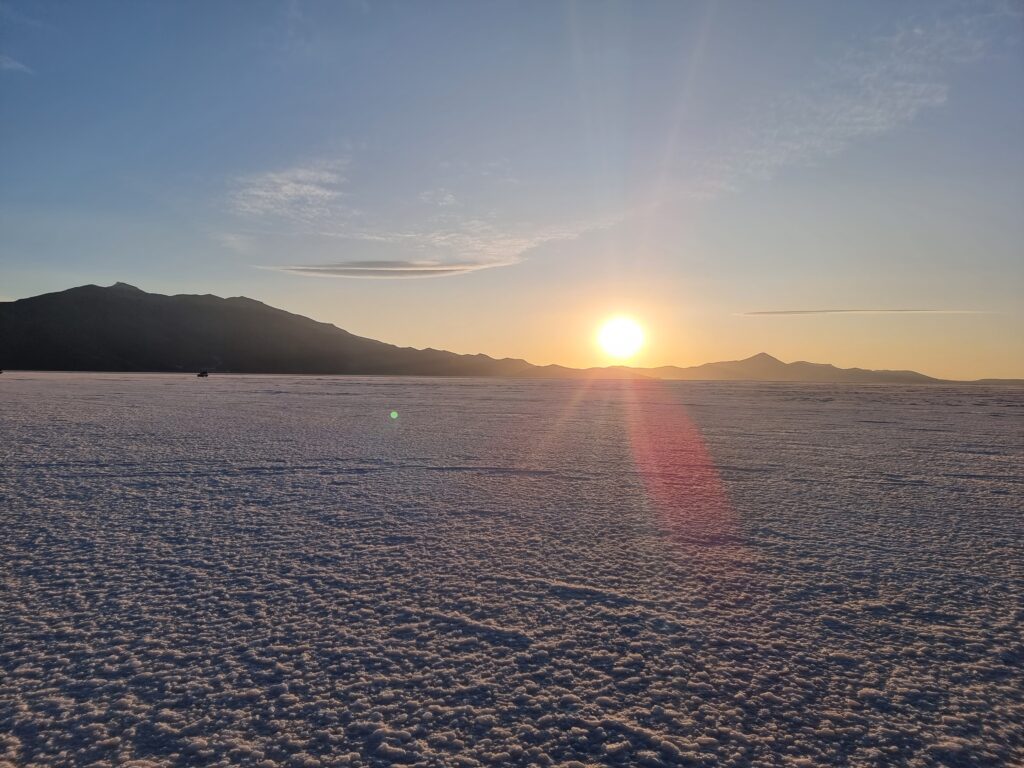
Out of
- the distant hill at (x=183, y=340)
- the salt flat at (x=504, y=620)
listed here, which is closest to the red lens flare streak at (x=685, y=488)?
the salt flat at (x=504, y=620)

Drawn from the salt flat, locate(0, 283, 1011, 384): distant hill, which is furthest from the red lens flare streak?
locate(0, 283, 1011, 384): distant hill

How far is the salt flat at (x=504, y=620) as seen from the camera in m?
2.47

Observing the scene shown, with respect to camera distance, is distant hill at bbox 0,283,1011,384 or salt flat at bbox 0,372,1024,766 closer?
salt flat at bbox 0,372,1024,766

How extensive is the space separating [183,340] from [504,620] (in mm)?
171819

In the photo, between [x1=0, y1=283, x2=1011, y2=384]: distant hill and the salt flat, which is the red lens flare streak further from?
[x1=0, y1=283, x2=1011, y2=384]: distant hill

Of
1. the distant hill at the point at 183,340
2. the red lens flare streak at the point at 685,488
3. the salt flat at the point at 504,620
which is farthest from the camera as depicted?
the distant hill at the point at 183,340

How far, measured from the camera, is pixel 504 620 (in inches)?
139

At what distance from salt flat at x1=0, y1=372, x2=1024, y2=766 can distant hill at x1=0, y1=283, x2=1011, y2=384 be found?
432 ft

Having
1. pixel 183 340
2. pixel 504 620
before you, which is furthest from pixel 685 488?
pixel 183 340

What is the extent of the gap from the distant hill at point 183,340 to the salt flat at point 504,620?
13175 centimetres

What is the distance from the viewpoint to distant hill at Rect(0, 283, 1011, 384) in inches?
5197

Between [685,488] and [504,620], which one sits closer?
[504,620]

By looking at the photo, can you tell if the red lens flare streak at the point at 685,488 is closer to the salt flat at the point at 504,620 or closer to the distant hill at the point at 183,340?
the salt flat at the point at 504,620

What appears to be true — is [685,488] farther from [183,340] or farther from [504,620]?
[183,340]
